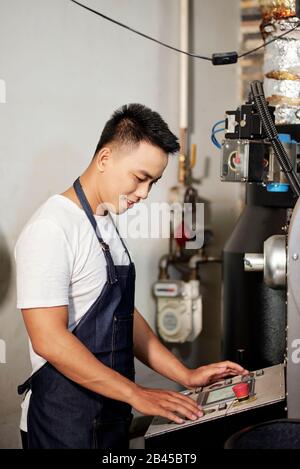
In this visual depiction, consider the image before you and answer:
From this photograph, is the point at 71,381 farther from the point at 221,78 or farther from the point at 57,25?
the point at 221,78

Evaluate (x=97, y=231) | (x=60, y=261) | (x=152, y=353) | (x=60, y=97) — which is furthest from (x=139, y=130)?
(x=60, y=97)

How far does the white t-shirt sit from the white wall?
59 cm

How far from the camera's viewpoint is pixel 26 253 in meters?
1.40

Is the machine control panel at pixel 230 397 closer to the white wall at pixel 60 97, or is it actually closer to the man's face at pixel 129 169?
the man's face at pixel 129 169

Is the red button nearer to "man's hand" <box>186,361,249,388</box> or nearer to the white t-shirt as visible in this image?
"man's hand" <box>186,361,249,388</box>

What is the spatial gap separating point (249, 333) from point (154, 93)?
1052mm

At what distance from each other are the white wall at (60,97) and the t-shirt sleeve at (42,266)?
27.1 inches

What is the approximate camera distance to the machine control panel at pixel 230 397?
1.31m

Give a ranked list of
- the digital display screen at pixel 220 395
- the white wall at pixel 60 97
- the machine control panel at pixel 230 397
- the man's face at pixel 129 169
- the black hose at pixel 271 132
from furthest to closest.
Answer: the white wall at pixel 60 97
the black hose at pixel 271 132
the man's face at pixel 129 169
the digital display screen at pixel 220 395
the machine control panel at pixel 230 397

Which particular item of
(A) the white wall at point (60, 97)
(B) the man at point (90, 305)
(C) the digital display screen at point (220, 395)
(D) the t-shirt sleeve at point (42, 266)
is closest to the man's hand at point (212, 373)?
(B) the man at point (90, 305)

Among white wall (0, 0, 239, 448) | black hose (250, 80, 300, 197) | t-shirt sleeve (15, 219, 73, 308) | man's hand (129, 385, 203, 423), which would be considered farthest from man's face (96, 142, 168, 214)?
white wall (0, 0, 239, 448)

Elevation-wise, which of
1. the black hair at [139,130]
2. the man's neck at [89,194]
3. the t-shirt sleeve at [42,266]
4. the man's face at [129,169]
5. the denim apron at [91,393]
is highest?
the black hair at [139,130]

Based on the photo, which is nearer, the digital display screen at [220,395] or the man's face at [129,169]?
the digital display screen at [220,395]
